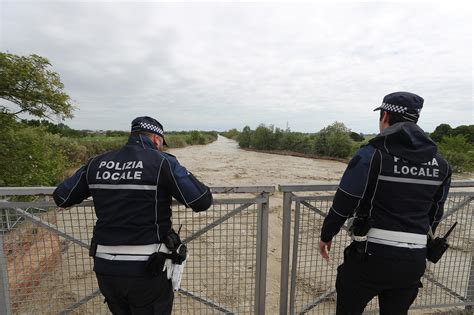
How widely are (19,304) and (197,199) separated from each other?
2.17 meters

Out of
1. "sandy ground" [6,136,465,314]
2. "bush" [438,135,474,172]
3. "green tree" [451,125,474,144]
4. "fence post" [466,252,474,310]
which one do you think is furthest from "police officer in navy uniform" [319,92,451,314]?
"green tree" [451,125,474,144]

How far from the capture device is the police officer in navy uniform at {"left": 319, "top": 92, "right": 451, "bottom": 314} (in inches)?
62.1

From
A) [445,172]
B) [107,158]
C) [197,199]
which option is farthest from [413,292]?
[107,158]

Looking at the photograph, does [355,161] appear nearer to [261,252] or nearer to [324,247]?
[324,247]

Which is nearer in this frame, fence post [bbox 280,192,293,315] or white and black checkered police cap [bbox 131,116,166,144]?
white and black checkered police cap [bbox 131,116,166,144]

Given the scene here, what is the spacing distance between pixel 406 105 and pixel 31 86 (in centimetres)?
624

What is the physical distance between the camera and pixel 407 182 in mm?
1574

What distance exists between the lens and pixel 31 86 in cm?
527

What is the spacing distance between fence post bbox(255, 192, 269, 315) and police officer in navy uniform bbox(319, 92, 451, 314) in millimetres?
660

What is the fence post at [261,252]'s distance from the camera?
2.32 m

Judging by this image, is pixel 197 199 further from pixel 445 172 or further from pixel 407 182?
pixel 445 172

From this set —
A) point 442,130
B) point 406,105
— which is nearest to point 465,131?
point 442,130

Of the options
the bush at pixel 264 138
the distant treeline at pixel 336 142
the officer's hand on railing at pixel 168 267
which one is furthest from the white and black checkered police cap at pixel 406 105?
the bush at pixel 264 138

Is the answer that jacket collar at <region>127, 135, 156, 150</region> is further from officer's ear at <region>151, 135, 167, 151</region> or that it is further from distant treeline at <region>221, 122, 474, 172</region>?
distant treeline at <region>221, 122, 474, 172</region>
